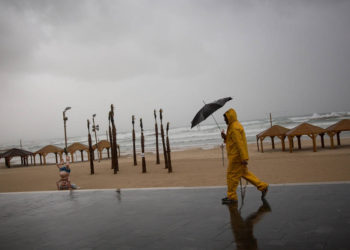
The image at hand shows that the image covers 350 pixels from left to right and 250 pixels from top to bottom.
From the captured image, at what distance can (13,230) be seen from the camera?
460 cm

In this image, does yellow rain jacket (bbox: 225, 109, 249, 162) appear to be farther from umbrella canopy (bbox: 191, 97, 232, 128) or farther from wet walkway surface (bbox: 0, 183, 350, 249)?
wet walkway surface (bbox: 0, 183, 350, 249)

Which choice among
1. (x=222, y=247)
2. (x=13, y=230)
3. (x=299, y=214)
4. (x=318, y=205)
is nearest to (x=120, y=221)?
(x=13, y=230)

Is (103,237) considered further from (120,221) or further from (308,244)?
(308,244)

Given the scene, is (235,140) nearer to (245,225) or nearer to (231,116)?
(231,116)

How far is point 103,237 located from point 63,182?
657cm

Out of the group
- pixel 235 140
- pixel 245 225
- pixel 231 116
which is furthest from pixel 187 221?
pixel 231 116

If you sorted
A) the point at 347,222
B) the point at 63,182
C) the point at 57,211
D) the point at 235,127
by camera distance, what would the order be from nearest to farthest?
the point at 347,222, the point at 235,127, the point at 57,211, the point at 63,182

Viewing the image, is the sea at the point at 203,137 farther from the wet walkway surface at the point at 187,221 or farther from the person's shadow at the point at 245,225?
the person's shadow at the point at 245,225

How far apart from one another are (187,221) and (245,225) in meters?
0.80

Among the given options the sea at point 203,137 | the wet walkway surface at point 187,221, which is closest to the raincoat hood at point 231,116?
the wet walkway surface at point 187,221

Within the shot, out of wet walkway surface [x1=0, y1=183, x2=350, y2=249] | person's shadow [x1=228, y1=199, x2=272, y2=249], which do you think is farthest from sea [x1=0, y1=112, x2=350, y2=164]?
person's shadow [x1=228, y1=199, x2=272, y2=249]

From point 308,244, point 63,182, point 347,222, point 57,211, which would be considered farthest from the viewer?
point 63,182

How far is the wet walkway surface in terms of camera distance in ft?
11.1

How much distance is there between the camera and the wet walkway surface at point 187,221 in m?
3.38
